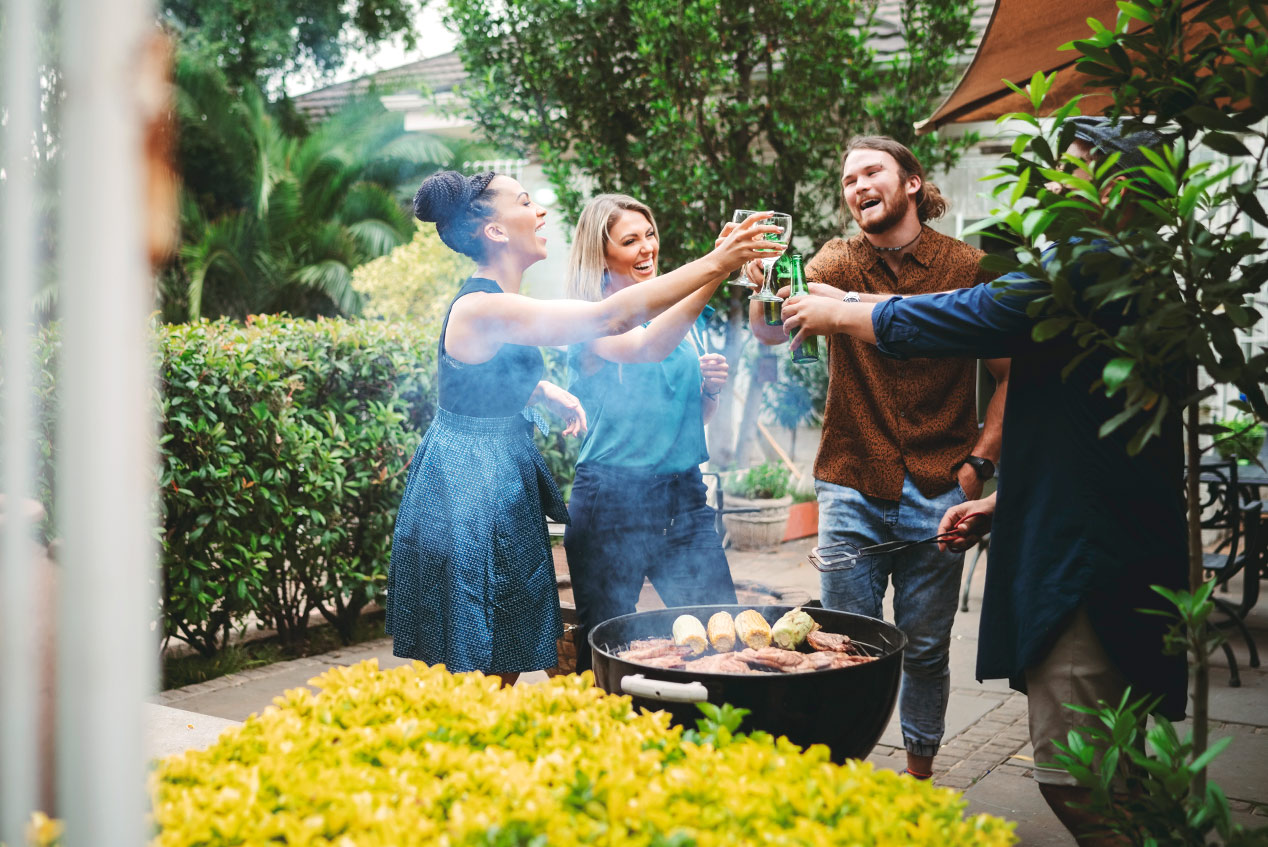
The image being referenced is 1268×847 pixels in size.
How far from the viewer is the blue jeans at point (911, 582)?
11.2 ft

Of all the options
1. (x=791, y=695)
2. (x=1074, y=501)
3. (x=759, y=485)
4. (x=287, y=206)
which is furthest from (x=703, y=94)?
(x=287, y=206)

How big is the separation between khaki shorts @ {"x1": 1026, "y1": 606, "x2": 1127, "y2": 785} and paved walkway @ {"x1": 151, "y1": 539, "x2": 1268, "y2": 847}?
695mm

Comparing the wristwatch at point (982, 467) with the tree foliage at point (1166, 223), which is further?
the wristwatch at point (982, 467)

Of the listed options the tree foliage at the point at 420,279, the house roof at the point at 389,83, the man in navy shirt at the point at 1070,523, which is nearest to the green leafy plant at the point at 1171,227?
the man in navy shirt at the point at 1070,523

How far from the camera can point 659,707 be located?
2.51m

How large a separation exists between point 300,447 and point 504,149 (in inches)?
185

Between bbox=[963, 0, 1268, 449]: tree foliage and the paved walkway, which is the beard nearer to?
bbox=[963, 0, 1268, 449]: tree foliage

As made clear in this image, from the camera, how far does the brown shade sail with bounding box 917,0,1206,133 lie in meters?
4.24

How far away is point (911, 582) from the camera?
11.3 ft

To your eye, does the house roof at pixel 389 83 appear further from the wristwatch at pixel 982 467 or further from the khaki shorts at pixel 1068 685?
the khaki shorts at pixel 1068 685

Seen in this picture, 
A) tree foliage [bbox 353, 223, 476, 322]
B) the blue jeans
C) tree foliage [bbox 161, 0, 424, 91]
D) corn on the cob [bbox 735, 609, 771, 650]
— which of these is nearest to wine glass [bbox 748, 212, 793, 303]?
the blue jeans

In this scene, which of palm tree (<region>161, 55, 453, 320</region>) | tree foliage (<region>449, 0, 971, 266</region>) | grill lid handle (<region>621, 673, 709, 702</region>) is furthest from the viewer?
palm tree (<region>161, 55, 453, 320</region>)

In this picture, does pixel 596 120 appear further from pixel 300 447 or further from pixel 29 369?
pixel 29 369

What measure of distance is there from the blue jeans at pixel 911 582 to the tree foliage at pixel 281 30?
1878 centimetres
